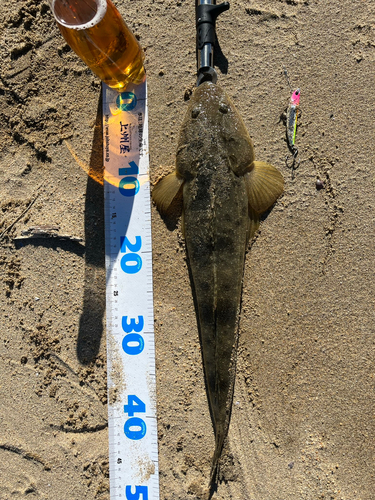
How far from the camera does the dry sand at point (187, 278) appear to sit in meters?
2.82

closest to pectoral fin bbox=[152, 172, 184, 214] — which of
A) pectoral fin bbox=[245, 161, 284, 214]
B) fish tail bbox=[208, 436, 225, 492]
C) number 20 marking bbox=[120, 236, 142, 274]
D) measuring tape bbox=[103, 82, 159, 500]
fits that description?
measuring tape bbox=[103, 82, 159, 500]

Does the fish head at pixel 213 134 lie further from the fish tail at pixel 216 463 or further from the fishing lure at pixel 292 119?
the fish tail at pixel 216 463

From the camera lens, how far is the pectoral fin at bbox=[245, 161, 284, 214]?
2855 millimetres

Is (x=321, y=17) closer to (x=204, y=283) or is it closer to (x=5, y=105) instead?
(x=204, y=283)

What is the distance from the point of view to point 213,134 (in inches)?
107

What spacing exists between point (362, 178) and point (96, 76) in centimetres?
264

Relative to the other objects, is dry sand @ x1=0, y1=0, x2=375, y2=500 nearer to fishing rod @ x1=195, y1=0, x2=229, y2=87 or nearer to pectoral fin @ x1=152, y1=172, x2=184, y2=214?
pectoral fin @ x1=152, y1=172, x2=184, y2=214

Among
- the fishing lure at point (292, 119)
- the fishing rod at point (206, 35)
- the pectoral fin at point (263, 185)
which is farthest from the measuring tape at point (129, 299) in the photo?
the fishing lure at point (292, 119)

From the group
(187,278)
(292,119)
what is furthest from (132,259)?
(292,119)

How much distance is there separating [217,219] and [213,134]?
2.35 feet

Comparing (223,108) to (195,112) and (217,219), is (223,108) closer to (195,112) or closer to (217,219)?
(195,112)

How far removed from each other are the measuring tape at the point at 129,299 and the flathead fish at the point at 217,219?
0.46 meters

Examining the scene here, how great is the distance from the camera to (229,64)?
2.98 m

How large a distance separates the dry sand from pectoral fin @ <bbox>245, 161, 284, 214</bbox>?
95 millimetres
